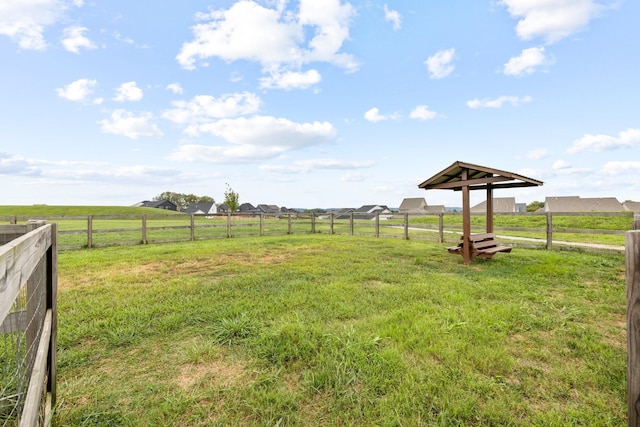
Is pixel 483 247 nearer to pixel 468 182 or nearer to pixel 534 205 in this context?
pixel 468 182

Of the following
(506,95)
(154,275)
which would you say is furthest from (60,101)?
(506,95)

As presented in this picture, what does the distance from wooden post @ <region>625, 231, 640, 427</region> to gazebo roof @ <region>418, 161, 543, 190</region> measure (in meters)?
6.31

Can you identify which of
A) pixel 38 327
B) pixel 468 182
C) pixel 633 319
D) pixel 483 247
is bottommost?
pixel 483 247

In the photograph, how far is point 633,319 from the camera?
4.38ft

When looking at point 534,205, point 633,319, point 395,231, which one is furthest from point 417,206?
point 633,319

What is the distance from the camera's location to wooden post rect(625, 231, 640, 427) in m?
1.30

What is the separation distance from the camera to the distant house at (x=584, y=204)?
137 ft

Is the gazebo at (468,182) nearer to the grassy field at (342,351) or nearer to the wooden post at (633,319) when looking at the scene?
the grassy field at (342,351)

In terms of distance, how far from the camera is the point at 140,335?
3111 millimetres

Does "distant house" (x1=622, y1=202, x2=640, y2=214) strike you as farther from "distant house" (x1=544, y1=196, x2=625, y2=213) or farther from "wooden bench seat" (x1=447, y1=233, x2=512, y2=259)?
"wooden bench seat" (x1=447, y1=233, x2=512, y2=259)

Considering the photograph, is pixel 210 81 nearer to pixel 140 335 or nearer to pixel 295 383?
pixel 140 335

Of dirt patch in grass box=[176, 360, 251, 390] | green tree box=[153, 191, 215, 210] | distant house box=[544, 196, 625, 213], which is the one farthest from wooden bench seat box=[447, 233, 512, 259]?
green tree box=[153, 191, 215, 210]

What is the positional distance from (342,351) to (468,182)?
636cm

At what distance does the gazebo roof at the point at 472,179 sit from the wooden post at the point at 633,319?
6308 millimetres
